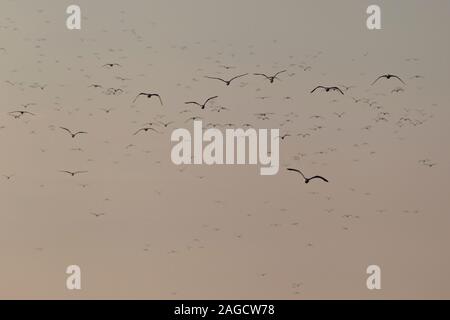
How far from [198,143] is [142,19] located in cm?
47

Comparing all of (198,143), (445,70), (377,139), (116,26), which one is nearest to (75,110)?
(116,26)

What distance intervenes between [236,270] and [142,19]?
94 cm

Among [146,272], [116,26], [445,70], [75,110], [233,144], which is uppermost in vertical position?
[116,26]

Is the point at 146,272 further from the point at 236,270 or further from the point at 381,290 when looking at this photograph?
the point at 381,290

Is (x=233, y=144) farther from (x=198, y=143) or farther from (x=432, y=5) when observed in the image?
(x=432, y=5)

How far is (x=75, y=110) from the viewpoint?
5.66 feet

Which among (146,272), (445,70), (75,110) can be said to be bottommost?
(146,272)

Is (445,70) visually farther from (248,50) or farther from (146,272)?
(146,272)

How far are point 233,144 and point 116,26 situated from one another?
580 mm

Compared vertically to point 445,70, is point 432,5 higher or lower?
higher

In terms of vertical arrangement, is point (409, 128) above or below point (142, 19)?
below
